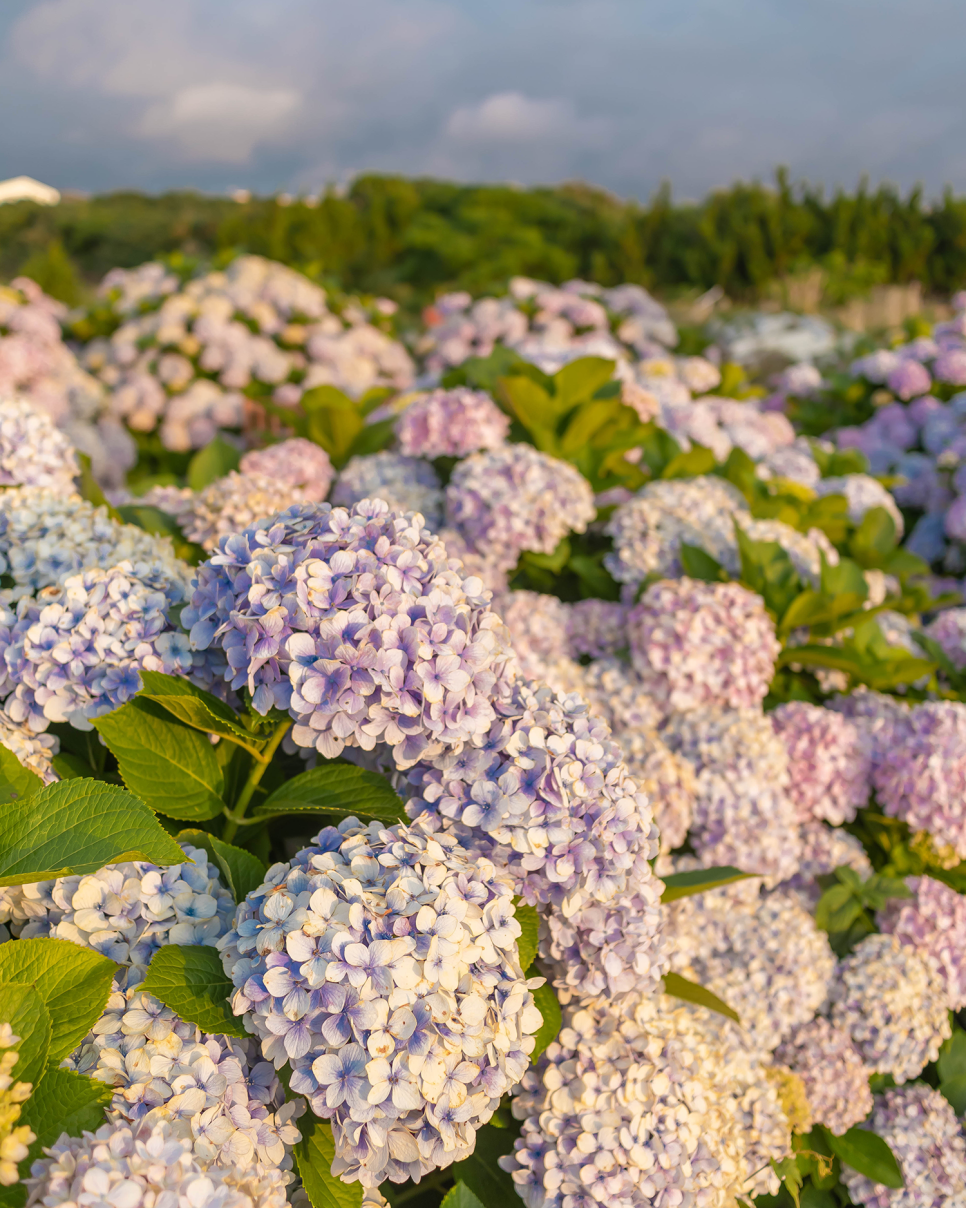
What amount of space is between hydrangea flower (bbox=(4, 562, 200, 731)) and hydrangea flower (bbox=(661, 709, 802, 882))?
4.86 ft

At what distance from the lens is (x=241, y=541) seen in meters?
1.45

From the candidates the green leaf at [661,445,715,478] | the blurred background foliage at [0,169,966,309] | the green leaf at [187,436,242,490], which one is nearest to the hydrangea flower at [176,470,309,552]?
the green leaf at [187,436,242,490]

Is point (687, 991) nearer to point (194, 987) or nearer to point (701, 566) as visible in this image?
point (194, 987)

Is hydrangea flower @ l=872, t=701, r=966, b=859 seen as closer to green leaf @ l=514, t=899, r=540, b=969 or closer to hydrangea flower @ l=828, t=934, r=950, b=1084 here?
hydrangea flower @ l=828, t=934, r=950, b=1084

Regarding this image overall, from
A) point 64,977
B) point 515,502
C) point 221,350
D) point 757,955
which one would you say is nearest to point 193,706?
point 64,977

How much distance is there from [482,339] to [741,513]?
13.3 ft

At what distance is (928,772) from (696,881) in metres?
1.13

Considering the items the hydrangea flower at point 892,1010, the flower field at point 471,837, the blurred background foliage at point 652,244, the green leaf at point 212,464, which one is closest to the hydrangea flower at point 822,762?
the flower field at point 471,837

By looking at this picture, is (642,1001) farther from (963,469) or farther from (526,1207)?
(963,469)

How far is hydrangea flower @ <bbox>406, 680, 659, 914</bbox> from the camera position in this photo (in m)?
1.36

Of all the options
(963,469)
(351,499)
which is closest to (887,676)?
(351,499)

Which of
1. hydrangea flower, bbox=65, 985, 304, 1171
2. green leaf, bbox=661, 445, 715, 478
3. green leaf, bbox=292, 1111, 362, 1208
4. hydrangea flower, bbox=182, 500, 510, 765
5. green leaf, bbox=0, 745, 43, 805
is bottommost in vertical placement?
green leaf, bbox=292, 1111, 362, 1208

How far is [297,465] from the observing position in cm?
336

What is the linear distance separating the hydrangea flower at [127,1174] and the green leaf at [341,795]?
53 cm
